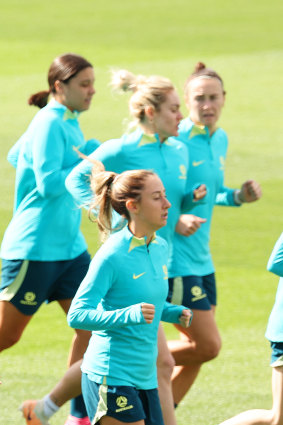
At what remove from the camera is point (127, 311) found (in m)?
4.91

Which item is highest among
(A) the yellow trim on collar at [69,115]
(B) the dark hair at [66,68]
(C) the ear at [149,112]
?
(B) the dark hair at [66,68]

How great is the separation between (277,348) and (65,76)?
2284 mm

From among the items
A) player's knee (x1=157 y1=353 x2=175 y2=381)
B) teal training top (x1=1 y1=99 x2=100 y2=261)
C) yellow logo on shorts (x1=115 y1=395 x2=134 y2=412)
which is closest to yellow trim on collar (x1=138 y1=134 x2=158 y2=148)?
teal training top (x1=1 y1=99 x2=100 y2=261)

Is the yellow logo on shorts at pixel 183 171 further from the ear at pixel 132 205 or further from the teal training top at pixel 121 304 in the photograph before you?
the teal training top at pixel 121 304

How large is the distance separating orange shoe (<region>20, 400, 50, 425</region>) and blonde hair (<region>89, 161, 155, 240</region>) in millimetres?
1421

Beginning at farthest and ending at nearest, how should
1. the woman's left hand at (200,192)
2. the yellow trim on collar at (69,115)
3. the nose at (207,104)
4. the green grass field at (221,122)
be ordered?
the green grass field at (221,122) < the nose at (207,104) < the yellow trim on collar at (69,115) < the woman's left hand at (200,192)

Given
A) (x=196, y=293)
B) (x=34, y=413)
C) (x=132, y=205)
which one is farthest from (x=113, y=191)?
(x=34, y=413)

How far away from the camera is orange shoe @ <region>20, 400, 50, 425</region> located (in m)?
6.48

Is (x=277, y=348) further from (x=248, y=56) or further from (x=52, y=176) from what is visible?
(x=248, y=56)

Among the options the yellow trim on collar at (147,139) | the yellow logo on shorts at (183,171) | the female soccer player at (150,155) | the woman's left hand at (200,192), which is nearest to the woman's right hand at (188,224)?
the female soccer player at (150,155)

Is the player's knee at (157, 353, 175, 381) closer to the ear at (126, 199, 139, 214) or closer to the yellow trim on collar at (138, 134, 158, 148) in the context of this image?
the ear at (126, 199, 139, 214)

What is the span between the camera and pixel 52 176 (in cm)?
649

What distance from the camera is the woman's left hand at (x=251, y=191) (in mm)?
6988

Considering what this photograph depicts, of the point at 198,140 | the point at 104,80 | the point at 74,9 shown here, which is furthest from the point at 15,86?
the point at 198,140
